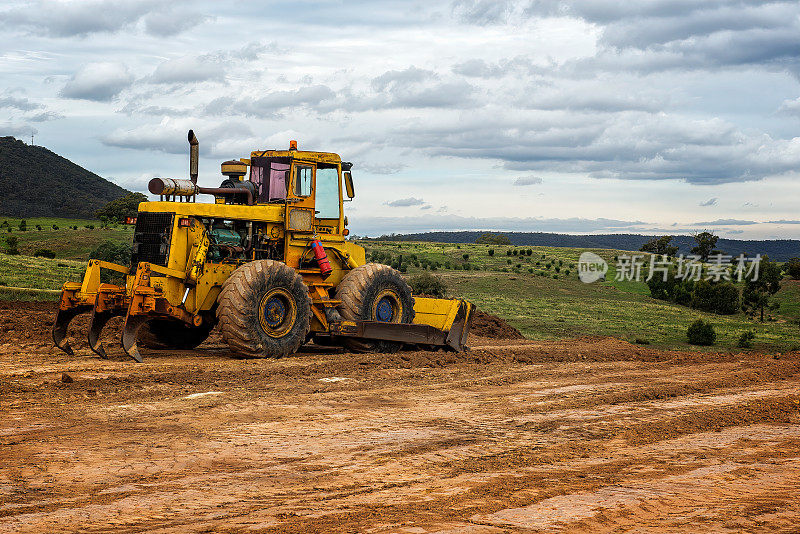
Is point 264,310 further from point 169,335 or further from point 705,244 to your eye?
point 705,244

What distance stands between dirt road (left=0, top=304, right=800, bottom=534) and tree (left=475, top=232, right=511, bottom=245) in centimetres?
12099

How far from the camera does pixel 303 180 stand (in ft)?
53.7

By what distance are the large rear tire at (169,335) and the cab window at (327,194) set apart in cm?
310

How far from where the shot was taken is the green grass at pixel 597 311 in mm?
36628

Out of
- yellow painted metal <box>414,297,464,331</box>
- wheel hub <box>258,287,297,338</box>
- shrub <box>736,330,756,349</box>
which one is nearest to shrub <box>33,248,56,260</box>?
shrub <box>736,330,756,349</box>

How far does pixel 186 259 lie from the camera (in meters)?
14.6

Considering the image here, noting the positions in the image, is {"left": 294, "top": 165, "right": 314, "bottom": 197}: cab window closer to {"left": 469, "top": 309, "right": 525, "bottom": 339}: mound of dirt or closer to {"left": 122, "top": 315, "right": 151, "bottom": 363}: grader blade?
{"left": 122, "top": 315, "right": 151, "bottom": 363}: grader blade

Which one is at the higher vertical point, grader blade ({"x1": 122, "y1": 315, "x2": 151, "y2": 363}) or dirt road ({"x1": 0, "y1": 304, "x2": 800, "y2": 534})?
grader blade ({"x1": 122, "y1": 315, "x2": 151, "y2": 363})

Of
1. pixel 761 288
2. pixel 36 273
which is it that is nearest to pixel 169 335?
pixel 36 273

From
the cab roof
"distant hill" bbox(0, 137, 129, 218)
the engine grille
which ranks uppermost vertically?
"distant hill" bbox(0, 137, 129, 218)

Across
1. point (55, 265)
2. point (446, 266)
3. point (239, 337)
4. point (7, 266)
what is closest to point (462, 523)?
point (239, 337)

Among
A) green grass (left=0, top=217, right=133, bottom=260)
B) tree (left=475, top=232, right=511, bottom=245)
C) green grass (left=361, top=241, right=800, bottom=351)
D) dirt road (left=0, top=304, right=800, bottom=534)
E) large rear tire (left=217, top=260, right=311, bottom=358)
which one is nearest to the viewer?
dirt road (left=0, top=304, right=800, bottom=534)

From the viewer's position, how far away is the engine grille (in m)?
14.4

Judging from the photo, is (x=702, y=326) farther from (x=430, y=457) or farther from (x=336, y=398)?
(x=430, y=457)
